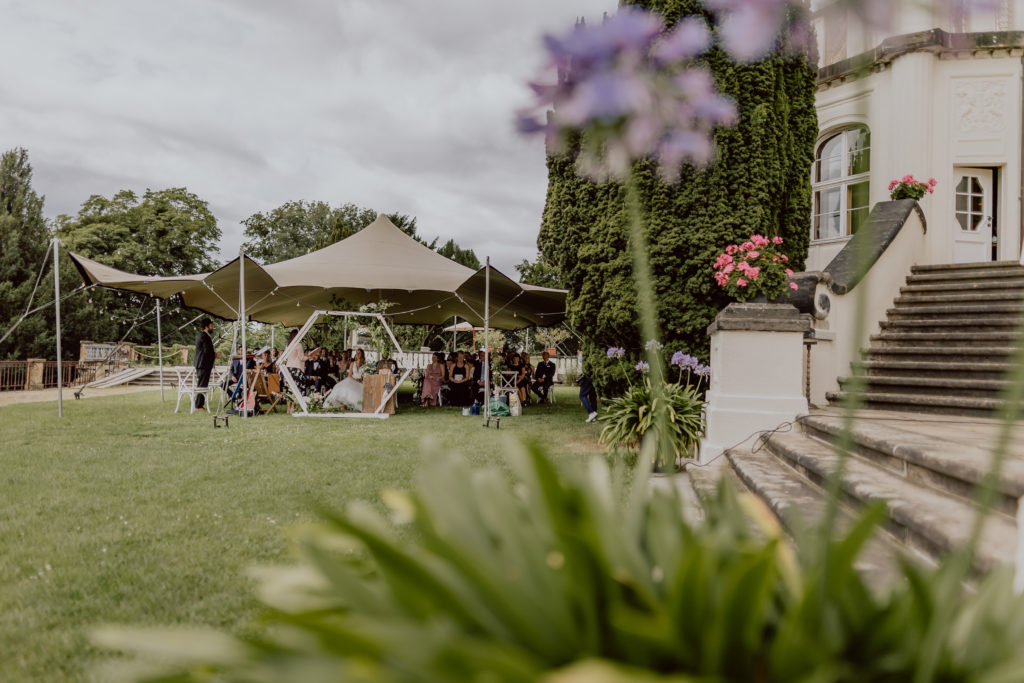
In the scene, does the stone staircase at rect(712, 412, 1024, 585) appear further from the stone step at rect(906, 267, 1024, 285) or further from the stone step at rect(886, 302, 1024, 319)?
the stone step at rect(906, 267, 1024, 285)

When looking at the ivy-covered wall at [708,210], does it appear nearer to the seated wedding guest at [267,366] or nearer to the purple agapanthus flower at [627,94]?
the purple agapanthus flower at [627,94]

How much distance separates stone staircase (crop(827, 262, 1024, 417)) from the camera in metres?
5.94

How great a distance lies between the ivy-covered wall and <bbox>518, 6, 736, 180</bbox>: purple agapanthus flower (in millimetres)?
6587

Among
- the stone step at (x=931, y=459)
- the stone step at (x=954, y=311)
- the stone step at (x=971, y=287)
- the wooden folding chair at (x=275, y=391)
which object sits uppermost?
the stone step at (x=971, y=287)

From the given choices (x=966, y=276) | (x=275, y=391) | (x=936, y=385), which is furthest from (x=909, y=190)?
(x=275, y=391)

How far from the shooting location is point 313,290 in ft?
48.9

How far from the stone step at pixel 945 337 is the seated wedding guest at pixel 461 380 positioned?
966 centimetres

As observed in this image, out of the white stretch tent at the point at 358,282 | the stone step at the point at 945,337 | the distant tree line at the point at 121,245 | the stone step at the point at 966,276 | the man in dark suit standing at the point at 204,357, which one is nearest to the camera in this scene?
the stone step at the point at 945,337

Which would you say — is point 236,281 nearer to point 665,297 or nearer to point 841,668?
point 665,297

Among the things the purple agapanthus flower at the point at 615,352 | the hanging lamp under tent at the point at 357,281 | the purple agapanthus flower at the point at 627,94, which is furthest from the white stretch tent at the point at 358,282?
the purple agapanthus flower at the point at 627,94

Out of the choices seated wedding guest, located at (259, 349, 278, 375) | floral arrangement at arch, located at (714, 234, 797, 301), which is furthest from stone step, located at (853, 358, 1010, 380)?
seated wedding guest, located at (259, 349, 278, 375)

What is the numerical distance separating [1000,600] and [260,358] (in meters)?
14.3

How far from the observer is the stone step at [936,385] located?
5762mm

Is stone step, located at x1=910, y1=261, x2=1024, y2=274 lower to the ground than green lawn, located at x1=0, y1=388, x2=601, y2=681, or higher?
higher
